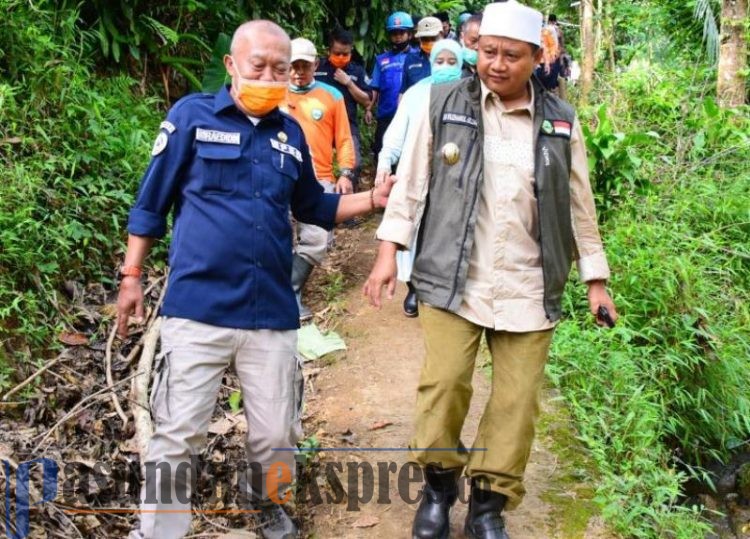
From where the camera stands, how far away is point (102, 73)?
734cm

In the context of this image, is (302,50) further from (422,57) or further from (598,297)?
(598,297)

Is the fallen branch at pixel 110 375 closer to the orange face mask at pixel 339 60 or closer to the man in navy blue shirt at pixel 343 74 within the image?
the man in navy blue shirt at pixel 343 74

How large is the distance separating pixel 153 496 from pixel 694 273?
16.0 ft

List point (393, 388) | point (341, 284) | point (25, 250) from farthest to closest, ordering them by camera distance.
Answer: point (341, 284), point (393, 388), point (25, 250)

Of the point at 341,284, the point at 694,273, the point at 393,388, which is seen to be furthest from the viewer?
the point at 341,284

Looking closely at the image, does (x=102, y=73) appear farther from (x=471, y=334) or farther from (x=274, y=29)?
(x=471, y=334)

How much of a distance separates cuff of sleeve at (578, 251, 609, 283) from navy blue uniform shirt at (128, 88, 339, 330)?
127cm

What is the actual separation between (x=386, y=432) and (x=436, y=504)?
126 centimetres

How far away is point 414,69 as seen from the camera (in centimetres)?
812

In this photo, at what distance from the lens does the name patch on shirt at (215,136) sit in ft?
10.4

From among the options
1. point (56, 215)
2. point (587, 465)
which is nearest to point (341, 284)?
point (56, 215)

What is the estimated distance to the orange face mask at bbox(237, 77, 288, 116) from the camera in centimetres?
322

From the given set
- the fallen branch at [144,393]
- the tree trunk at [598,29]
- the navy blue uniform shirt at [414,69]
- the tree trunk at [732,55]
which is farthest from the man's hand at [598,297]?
the tree trunk at [598,29]

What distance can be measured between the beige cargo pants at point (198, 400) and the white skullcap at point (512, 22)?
148 cm
